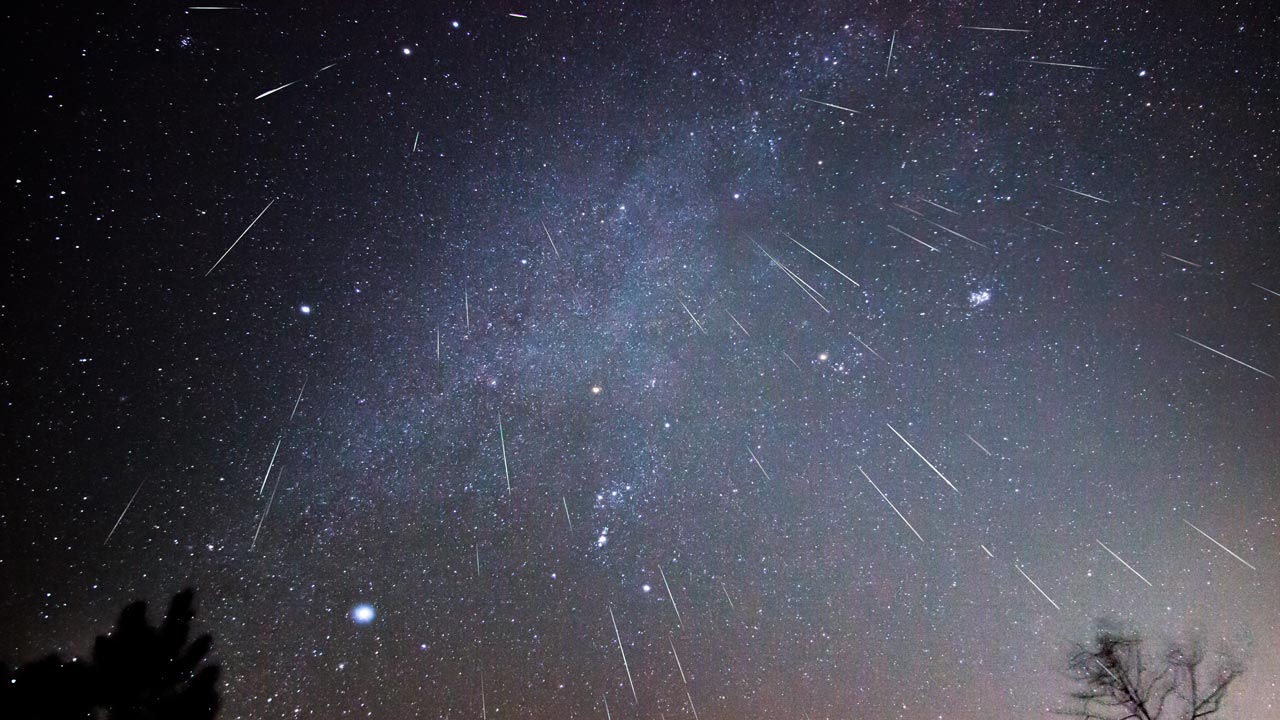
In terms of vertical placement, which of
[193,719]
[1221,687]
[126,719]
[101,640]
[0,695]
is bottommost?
[1221,687]

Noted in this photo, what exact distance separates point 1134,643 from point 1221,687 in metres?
1.09

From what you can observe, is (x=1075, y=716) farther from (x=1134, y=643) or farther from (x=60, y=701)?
(x=60, y=701)

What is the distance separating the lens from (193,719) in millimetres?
3705

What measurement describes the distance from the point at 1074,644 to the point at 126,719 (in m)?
12.1

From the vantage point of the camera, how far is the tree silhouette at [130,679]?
312 centimetres

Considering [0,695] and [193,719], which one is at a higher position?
[0,695]

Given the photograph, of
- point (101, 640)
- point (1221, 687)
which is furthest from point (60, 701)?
point (1221, 687)

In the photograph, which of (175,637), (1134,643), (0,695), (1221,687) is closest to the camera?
(0,695)

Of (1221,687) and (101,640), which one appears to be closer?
(101,640)

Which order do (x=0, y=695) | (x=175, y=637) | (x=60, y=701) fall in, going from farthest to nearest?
(x=175, y=637) → (x=60, y=701) → (x=0, y=695)

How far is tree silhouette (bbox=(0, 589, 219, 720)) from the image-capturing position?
10.2 feet

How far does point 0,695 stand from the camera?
299 centimetres

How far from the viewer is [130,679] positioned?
3611 mm

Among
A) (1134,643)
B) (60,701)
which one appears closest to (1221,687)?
(1134,643)
